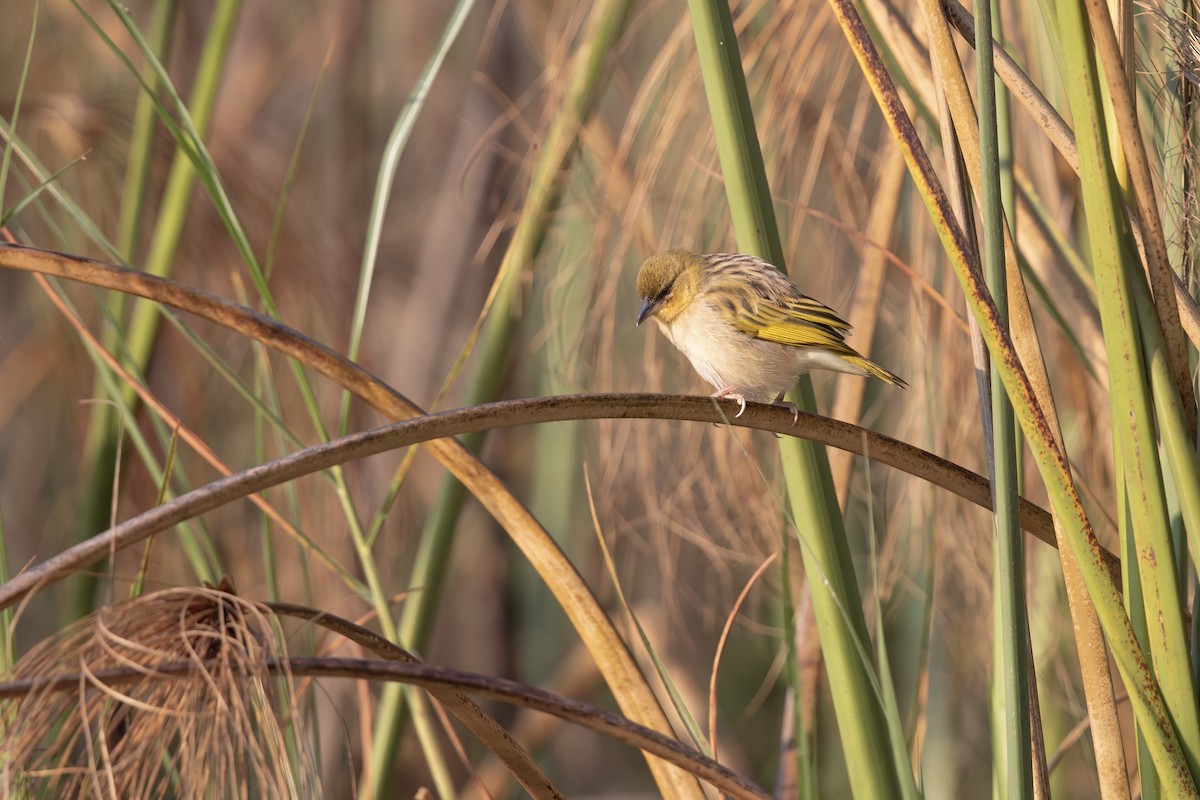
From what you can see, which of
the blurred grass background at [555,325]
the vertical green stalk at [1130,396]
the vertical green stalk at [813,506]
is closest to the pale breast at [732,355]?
the blurred grass background at [555,325]

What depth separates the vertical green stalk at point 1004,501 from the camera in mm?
651

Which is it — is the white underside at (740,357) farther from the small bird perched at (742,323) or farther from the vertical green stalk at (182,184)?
the vertical green stalk at (182,184)

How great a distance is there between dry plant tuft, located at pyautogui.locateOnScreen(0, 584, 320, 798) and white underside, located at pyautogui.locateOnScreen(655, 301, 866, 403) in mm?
762

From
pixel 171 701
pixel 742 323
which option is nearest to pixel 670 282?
pixel 742 323

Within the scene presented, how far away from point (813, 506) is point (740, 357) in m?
0.56

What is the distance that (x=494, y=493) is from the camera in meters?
0.84

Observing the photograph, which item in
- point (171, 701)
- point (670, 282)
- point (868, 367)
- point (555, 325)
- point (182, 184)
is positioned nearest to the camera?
point (171, 701)

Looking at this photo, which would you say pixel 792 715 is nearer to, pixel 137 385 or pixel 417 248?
pixel 137 385

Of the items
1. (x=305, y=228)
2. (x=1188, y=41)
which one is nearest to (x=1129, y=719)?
(x=1188, y=41)

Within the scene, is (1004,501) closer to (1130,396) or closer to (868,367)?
(1130,396)

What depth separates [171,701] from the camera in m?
0.63

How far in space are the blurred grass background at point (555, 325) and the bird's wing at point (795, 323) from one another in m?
0.11

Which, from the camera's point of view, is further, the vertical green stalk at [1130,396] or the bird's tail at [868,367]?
the bird's tail at [868,367]

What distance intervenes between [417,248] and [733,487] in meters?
2.15
